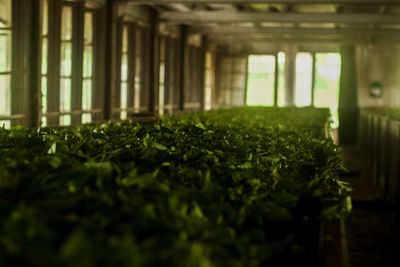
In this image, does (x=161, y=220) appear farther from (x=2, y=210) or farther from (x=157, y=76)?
(x=157, y=76)

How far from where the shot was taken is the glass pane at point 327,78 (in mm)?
24547

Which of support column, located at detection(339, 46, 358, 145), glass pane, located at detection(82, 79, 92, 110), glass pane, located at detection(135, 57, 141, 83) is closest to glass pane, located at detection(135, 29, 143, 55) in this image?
glass pane, located at detection(135, 57, 141, 83)

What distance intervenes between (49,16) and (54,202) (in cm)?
935

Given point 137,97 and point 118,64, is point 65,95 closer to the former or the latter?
point 118,64

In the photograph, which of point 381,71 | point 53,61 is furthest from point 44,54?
point 381,71

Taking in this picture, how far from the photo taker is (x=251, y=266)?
1290 mm

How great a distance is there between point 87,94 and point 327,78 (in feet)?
48.1

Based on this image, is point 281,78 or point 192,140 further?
point 281,78

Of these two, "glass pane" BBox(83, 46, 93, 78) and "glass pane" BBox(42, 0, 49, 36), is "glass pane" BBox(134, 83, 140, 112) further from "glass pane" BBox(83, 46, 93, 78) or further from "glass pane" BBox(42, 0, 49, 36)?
"glass pane" BBox(42, 0, 49, 36)

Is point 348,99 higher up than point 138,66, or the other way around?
point 138,66

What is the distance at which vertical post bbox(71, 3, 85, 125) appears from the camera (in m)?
11.2

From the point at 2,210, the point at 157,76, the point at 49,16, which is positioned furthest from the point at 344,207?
the point at 157,76

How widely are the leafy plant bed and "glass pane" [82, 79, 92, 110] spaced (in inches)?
372

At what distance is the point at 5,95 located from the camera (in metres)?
8.95
